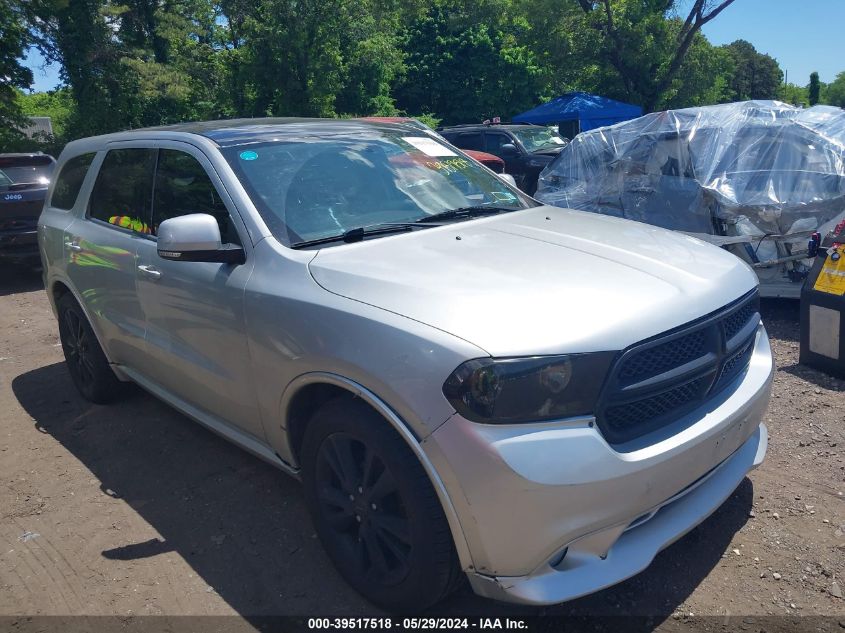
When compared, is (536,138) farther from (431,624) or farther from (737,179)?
(431,624)

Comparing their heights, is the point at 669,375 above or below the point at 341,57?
below

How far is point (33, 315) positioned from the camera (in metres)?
8.10

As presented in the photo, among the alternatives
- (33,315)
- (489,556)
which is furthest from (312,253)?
(33,315)

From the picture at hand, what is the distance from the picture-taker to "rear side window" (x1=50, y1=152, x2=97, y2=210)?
4773 mm

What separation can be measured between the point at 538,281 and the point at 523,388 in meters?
0.53

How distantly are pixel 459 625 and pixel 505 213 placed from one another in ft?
6.57

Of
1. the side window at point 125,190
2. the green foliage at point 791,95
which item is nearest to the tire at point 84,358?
the side window at point 125,190

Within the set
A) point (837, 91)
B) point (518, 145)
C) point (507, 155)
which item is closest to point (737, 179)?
point (507, 155)

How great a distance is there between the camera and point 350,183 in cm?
347

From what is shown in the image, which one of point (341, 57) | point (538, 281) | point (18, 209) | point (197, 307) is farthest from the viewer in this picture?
point (341, 57)

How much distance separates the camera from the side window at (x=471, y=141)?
46.4 feet

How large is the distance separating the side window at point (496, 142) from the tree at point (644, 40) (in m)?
12.3

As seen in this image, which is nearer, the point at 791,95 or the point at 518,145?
the point at 518,145

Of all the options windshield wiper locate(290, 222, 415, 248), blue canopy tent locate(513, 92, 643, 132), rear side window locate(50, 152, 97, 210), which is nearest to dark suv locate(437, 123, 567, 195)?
blue canopy tent locate(513, 92, 643, 132)
